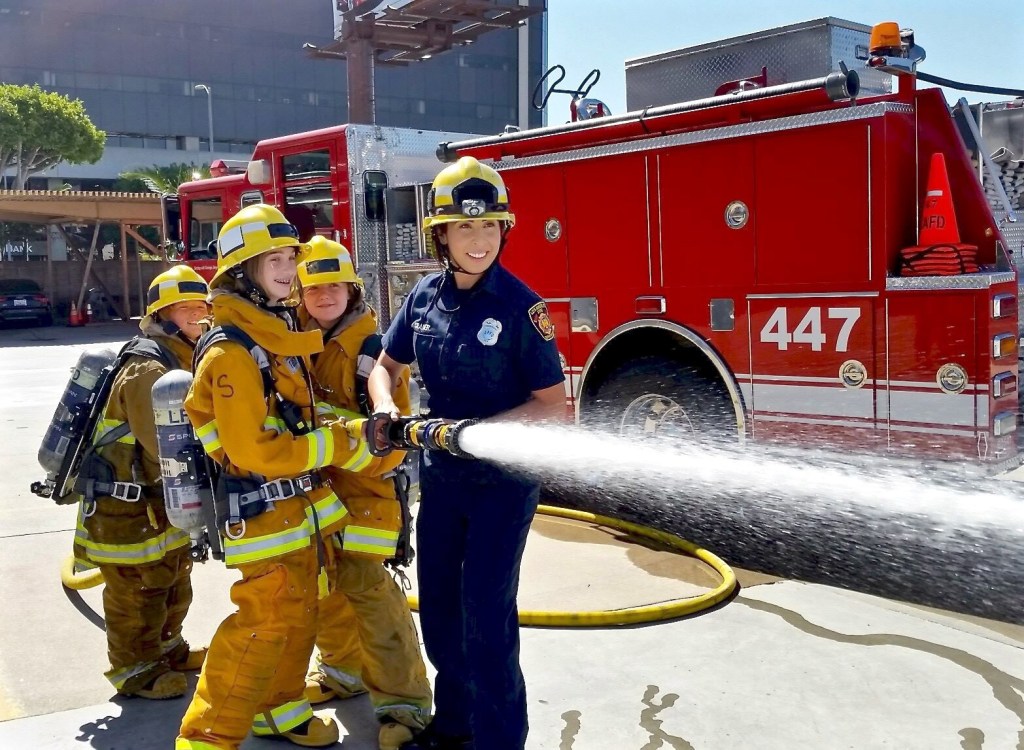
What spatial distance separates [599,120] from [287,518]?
3978 millimetres

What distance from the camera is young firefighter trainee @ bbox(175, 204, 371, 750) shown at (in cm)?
289

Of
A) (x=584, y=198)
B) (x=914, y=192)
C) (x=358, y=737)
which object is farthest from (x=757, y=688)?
(x=584, y=198)

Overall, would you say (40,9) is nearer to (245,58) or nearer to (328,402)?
Result: (245,58)

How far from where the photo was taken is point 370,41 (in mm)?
15367

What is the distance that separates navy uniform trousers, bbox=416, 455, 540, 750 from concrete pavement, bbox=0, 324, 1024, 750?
0.45 m

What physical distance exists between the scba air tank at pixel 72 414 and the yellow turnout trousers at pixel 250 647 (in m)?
1.14

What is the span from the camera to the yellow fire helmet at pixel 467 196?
115 inches

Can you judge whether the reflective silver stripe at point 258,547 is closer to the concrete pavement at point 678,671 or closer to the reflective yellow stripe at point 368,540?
the reflective yellow stripe at point 368,540

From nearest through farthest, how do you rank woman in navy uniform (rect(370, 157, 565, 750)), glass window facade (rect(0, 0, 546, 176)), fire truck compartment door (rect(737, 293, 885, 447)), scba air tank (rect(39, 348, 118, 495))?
woman in navy uniform (rect(370, 157, 565, 750)), scba air tank (rect(39, 348, 118, 495)), fire truck compartment door (rect(737, 293, 885, 447)), glass window facade (rect(0, 0, 546, 176))

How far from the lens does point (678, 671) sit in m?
3.74

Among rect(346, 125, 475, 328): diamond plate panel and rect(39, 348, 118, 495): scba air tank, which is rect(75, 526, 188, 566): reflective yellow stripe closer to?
rect(39, 348, 118, 495): scba air tank

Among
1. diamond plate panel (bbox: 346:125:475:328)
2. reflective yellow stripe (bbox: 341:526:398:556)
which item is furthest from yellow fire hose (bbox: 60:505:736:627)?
diamond plate panel (bbox: 346:125:475:328)

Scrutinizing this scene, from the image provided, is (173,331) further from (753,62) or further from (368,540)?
(753,62)

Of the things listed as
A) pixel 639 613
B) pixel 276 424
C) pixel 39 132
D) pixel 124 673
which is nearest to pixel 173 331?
pixel 276 424
